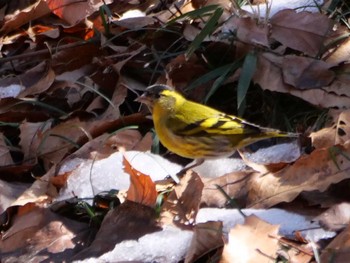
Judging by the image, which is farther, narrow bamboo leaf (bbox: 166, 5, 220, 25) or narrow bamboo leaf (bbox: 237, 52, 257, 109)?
narrow bamboo leaf (bbox: 166, 5, 220, 25)

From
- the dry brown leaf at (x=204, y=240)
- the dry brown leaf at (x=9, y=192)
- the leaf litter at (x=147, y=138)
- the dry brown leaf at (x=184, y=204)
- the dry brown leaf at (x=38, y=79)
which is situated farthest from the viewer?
the dry brown leaf at (x=38, y=79)

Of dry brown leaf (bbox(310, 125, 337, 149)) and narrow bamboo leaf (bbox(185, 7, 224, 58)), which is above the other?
narrow bamboo leaf (bbox(185, 7, 224, 58))

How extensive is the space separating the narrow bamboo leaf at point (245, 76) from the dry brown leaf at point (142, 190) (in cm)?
87

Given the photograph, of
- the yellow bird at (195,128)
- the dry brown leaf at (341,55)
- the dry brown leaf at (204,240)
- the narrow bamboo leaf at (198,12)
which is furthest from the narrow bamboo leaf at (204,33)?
the dry brown leaf at (204,240)

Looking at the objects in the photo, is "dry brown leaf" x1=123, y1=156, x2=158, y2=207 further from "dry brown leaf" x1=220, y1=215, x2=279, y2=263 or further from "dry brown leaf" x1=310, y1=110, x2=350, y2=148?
"dry brown leaf" x1=310, y1=110, x2=350, y2=148

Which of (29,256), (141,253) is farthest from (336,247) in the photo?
(29,256)

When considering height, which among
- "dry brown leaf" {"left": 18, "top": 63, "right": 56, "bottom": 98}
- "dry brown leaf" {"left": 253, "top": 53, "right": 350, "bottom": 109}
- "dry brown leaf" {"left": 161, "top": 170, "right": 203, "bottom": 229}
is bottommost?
"dry brown leaf" {"left": 18, "top": 63, "right": 56, "bottom": 98}

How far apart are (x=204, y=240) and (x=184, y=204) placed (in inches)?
15.6

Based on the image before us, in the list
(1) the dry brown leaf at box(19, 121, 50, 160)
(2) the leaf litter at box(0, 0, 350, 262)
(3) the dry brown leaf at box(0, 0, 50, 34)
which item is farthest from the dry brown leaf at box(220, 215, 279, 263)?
(3) the dry brown leaf at box(0, 0, 50, 34)

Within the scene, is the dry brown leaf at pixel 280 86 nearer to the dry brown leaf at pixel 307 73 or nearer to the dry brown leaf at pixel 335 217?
the dry brown leaf at pixel 307 73

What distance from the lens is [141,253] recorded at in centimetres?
369

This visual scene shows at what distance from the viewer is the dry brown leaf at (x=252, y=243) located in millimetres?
3340

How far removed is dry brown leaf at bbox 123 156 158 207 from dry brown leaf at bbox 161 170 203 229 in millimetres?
74

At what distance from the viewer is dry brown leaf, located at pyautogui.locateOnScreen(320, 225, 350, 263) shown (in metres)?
3.26
